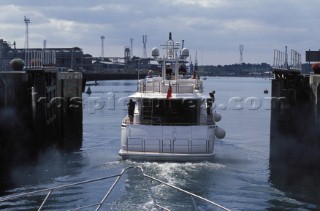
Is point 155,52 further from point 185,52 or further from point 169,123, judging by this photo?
point 169,123

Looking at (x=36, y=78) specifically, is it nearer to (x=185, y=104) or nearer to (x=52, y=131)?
(x=52, y=131)

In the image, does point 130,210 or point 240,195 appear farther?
point 240,195

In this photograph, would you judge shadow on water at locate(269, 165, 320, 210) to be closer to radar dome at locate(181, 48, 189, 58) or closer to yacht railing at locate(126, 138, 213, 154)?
yacht railing at locate(126, 138, 213, 154)

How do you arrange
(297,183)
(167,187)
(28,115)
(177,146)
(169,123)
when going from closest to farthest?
(167,187)
(297,183)
(177,146)
(169,123)
(28,115)

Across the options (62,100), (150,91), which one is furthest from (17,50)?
(150,91)

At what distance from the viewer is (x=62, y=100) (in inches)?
1797

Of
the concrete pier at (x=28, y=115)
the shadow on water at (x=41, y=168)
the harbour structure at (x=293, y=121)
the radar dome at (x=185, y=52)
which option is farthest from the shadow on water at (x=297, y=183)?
the concrete pier at (x=28, y=115)

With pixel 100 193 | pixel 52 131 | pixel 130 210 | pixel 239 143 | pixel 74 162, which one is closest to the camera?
pixel 130 210

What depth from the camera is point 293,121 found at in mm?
35062

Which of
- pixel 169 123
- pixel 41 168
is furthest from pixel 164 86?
A: pixel 41 168

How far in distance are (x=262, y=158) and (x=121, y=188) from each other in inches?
550

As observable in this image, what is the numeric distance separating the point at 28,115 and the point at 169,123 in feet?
28.0

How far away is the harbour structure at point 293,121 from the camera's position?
3312 cm

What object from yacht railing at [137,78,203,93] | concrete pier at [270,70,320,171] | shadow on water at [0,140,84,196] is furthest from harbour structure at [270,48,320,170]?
shadow on water at [0,140,84,196]
